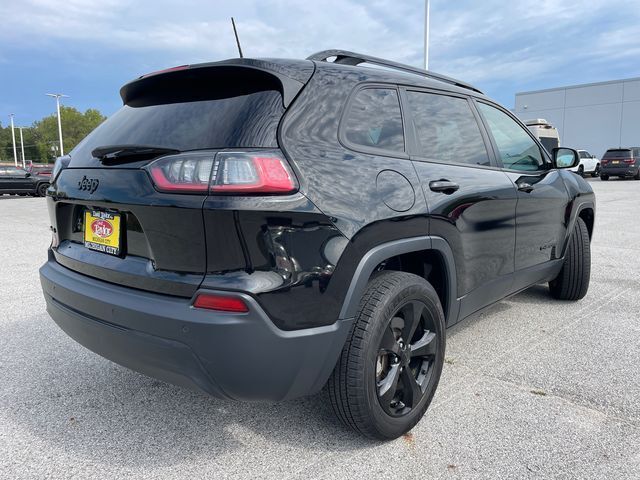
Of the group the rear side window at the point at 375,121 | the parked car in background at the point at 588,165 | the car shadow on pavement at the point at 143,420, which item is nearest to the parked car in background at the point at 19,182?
the car shadow on pavement at the point at 143,420

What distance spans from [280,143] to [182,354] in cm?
88

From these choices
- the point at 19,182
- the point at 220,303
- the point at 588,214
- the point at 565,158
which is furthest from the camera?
the point at 19,182

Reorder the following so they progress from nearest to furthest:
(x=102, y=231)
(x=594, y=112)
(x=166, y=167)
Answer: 1. (x=166, y=167)
2. (x=102, y=231)
3. (x=594, y=112)

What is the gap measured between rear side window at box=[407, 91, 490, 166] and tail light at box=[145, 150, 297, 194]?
98 cm

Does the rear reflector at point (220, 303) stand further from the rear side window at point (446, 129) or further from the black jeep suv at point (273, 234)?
the rear side window at point (446, 129)

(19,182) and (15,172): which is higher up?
(15,172)

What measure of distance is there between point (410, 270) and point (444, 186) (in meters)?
0.47

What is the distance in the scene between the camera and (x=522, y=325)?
3902mm

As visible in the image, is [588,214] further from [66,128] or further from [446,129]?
[66,128]

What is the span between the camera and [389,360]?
2.38m

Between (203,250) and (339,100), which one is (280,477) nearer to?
(203,250)

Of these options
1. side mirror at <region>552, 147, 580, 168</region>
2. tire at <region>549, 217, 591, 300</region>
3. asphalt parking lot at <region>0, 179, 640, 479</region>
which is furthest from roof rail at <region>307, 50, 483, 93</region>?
tire at <region>549, 217, 591, 300</region>

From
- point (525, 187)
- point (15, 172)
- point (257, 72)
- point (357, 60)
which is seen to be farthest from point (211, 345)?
point (15, 172)

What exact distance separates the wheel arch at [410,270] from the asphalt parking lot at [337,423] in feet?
1.81
